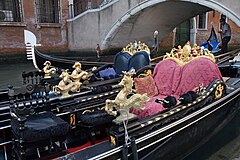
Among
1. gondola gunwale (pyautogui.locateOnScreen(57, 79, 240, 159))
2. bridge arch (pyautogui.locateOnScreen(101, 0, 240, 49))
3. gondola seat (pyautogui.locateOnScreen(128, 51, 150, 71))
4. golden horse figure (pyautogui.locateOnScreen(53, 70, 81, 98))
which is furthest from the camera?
bridge arch (pyautogui.locateOnScreen(101, 0, 240, 49))

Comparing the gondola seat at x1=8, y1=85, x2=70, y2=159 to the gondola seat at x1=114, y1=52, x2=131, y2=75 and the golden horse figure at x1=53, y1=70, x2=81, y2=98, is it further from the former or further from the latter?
the gondola seat at x1=114, y1=52, x2=131, y2=75

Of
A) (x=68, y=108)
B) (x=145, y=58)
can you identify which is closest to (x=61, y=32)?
(x=145, y=58)

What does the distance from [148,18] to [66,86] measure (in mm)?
5045

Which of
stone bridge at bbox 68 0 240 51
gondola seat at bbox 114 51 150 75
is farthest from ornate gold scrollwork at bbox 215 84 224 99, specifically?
stone bridge at bbox 68 0 240 51

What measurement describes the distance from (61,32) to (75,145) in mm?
6215

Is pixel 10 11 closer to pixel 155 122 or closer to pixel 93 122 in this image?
pixel 93 122

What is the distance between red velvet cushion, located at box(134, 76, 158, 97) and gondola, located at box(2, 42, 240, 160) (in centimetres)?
2

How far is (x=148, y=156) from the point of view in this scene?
3.85 ft

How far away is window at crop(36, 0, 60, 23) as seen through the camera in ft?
22.5

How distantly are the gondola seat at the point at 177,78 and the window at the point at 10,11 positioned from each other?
18.5 feet

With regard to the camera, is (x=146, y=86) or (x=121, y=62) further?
(x=121, y=62)

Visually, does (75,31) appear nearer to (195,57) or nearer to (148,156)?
(195,57)

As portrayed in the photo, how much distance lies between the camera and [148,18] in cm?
635

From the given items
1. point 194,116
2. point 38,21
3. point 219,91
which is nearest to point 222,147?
point 219,91
